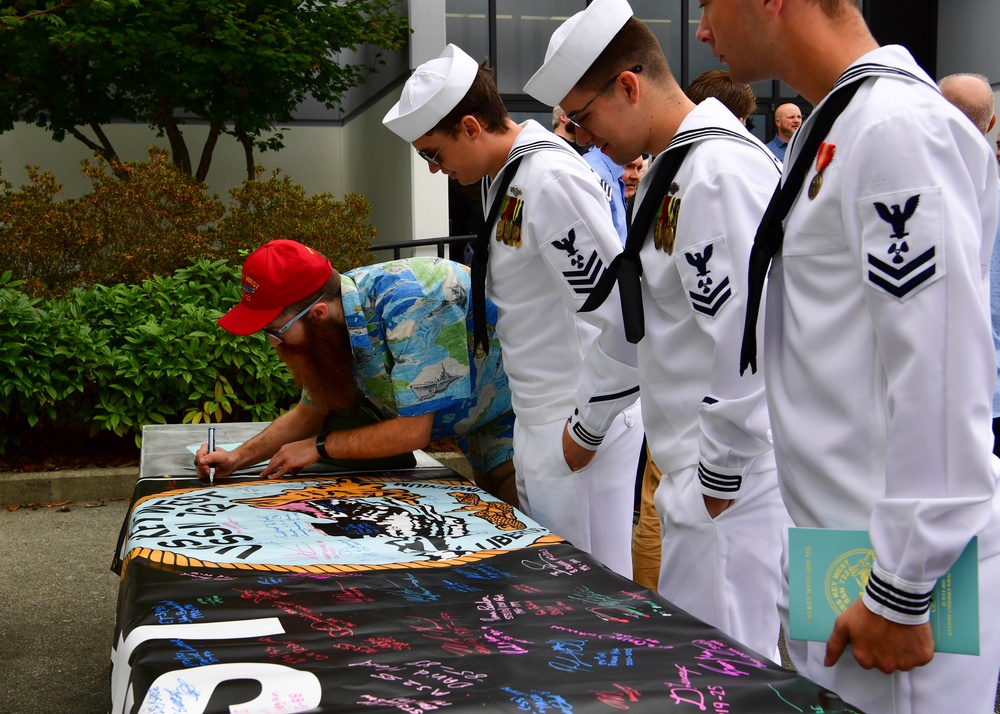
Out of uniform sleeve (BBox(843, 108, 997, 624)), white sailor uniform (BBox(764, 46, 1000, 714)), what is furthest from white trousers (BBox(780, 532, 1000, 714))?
uniform sleeve (BBox(843, 108, 997, 624))

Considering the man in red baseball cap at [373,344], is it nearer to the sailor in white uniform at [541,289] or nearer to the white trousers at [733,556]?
the sailor in white uniform at [541,289]

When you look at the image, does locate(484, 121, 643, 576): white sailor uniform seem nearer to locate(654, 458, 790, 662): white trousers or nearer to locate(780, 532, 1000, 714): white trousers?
locate(654, 458, 790, 662): white trousers

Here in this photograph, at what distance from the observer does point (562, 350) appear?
2.65 m

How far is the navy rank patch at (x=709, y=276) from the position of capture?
6.16 ft

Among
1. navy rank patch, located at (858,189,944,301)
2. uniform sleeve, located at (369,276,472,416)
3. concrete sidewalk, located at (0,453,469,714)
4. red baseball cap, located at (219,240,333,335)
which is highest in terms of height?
navy rank patch, located at (858,189,944,301)

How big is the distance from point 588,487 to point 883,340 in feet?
4.62

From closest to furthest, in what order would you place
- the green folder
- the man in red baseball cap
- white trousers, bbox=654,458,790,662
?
the green folder, white trousers, bbox=654,458,790,662, the man in red baseball cap

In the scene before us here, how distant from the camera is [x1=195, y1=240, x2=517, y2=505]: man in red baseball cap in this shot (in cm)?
270

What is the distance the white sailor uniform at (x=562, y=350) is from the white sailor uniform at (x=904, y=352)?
100 centimetres

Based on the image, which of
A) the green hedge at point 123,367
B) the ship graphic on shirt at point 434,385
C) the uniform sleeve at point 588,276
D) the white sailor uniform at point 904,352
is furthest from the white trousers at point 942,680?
the green hedge at point 123,367

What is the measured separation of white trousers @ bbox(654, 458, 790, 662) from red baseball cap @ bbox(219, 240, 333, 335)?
3.90ft

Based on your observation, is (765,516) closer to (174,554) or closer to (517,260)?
(517,260)

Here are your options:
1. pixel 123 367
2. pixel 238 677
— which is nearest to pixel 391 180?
pixel 123 367
